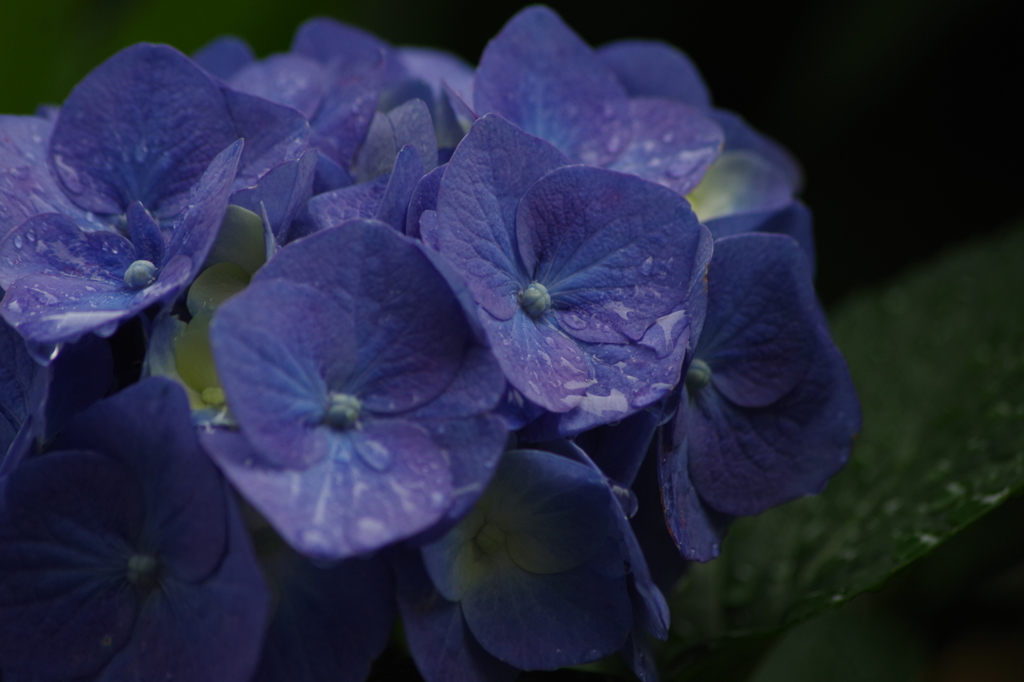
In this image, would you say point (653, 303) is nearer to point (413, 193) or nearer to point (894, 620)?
point (413, 193)

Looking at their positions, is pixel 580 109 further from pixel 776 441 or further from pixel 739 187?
pixel 776 441

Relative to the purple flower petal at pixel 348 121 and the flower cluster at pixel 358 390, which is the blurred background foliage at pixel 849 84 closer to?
the flower cluster at pixel 358 390

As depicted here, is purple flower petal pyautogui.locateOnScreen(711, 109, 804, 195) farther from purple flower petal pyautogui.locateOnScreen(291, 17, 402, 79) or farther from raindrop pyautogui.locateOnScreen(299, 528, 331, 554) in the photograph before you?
raindrop pyautogui.locateOnScreen(299, 528, 331, 554)

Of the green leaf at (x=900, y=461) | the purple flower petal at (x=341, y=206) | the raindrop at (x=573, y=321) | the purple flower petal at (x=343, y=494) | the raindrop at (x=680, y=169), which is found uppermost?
the purple flower petal at (x=341, y=206)

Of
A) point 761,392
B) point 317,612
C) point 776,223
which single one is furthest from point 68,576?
point 776,223

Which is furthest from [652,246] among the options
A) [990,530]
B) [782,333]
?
[990,530]

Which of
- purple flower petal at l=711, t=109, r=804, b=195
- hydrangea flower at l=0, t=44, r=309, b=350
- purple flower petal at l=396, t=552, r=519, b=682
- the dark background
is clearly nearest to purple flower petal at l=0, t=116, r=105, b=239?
hydrangea flower at l=0, t=44, r=309, b=350

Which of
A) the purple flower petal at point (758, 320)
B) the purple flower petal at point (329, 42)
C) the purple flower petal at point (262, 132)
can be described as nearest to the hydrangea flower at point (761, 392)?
the purple flower petal at point (758, 320)

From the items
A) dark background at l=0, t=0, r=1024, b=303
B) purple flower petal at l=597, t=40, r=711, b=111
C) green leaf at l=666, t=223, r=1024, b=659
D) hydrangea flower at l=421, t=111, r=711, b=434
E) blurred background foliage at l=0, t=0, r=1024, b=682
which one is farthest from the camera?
dark background at l=0, t=0, r=1024, b=303
